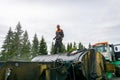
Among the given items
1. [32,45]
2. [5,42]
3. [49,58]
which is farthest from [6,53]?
[49,58]

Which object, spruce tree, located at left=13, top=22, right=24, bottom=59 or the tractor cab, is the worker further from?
spruce tree, located at left=13, top=22, right=24, bottom=59

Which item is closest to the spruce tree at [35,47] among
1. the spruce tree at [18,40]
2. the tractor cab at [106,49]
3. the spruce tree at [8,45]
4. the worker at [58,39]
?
the spruce tree at [18,40]

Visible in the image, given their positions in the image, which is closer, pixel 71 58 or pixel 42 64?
pixel 42 64

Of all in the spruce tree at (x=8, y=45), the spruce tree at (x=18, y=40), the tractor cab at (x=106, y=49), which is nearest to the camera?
the tractor cab at (x=106, y=49)

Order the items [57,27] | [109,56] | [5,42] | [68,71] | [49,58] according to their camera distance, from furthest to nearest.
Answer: [5,42]
[109,56]
[57,27]
[49,58]
[68,71]

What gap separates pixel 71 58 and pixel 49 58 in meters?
1.24

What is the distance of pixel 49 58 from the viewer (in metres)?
8.12

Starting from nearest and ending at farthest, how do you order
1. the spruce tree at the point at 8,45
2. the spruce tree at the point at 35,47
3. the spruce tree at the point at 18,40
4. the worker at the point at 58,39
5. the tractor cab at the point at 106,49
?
the worker at the point at 58,39 < the tractor cab at the point at 106,49 < the spruce tree at the point at 8,45 < the spruce tree at the point at 18,40 < the spruce tree at the point at 35,47

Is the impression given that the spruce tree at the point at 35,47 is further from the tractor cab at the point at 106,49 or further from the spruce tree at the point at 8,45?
the tractor cab at the point at 106,49

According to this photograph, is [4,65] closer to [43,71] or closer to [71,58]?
[43,71]

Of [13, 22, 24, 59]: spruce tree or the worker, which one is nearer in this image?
the worker

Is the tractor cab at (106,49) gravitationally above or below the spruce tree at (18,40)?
below

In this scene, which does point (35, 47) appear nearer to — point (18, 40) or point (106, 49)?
point (18, 40)

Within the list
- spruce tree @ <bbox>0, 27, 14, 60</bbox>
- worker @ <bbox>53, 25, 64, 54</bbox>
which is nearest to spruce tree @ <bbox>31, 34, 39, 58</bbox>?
spruce tree @ <bbox>0, 27, 14, 60</bbox>
